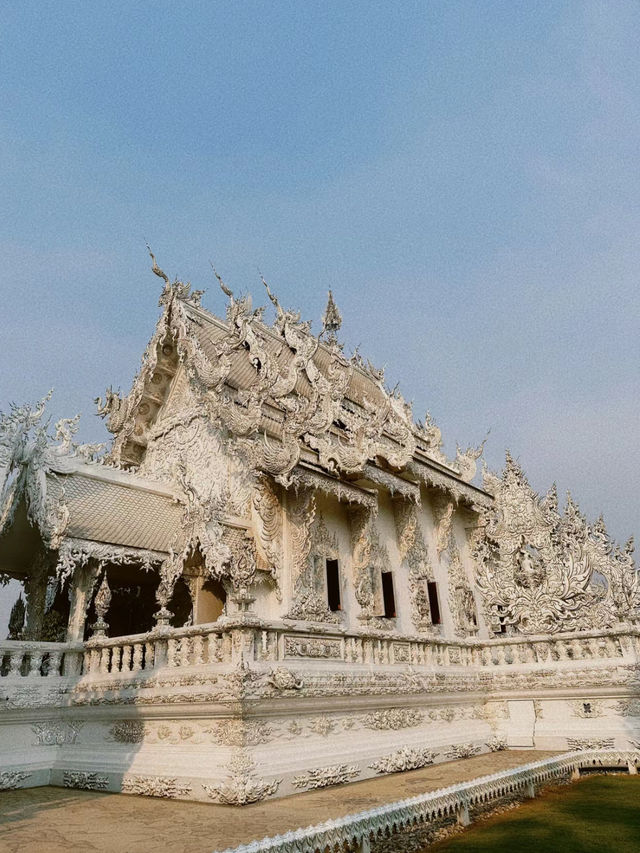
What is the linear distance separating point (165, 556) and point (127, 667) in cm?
212

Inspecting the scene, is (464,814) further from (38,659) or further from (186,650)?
(38,659)

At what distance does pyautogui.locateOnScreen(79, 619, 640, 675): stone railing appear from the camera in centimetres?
612

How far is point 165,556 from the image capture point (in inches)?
349

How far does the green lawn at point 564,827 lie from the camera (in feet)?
14.1

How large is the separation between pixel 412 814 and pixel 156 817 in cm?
215

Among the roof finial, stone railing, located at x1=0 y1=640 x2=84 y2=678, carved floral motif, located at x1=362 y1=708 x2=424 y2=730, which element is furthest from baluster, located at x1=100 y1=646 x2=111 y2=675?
the roof finial

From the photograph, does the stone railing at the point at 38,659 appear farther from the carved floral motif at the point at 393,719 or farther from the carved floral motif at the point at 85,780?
the carved floral motif at the point at 393,719

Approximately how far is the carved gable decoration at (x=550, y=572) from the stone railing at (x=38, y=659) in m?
6.65

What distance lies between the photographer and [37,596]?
9336mm

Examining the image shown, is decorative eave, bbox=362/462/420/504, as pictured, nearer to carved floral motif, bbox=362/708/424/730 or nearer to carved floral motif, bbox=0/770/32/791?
carved floral motif, bbox=362/708/424/730

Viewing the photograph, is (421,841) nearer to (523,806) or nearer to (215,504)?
(523,806)

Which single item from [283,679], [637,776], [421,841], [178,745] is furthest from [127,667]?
[637,776]

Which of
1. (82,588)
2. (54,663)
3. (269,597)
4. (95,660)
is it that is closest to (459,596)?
(269,597)

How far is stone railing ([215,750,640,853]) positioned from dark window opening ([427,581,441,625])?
5.16 m
